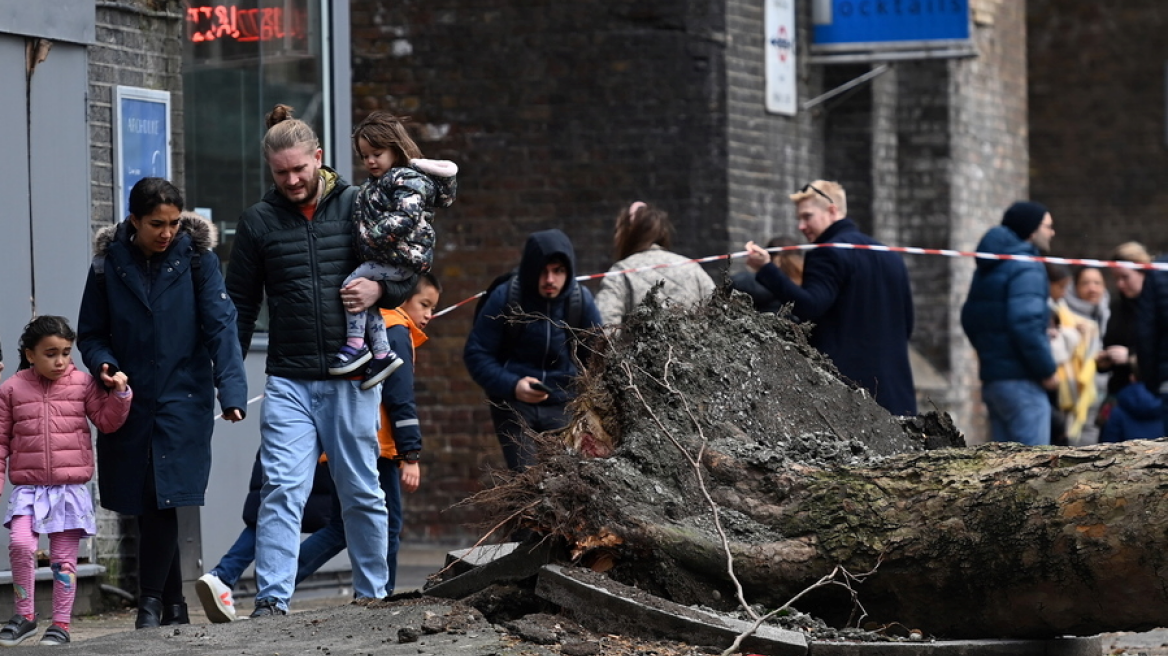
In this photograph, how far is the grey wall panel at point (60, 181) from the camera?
8148mm

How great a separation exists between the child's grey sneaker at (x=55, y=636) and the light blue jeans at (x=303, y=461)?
2.34 ft

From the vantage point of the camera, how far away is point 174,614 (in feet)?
23.5

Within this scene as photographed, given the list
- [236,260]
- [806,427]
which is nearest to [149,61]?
[236,260]

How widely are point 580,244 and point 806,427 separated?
5.43 meters

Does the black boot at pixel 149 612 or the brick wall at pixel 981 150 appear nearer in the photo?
the black boot at pixel 149 612

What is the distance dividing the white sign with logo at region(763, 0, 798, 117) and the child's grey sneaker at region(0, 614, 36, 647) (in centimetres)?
719

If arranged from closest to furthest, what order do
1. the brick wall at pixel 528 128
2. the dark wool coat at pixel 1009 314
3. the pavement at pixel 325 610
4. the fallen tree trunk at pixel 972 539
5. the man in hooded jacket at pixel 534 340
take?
the fallen tree trunk at pixel 972 539, the pavement at pixel 325 610, the man in hooded jacket at pixel 534 340, the dark wool coat at pixel 1009 314, the brick wall at pixel 528 128

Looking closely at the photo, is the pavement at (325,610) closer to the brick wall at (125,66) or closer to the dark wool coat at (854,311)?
the dark wool coat at (854,311)

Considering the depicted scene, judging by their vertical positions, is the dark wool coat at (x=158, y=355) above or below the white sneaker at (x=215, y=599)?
above

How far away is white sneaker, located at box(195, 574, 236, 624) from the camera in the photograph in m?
6.86

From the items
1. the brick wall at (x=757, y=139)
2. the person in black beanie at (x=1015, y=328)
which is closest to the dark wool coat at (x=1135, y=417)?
the person in black beanie at (x=1015, y=328)

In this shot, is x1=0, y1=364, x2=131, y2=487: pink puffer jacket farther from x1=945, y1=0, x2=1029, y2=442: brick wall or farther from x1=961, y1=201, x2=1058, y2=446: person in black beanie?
x1=945, y1=0, x2=1029, y2=442: brick wall

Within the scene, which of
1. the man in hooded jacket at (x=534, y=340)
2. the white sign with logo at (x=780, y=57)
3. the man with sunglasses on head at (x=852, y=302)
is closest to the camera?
the man in hooded jacket at (x=534, y=340)

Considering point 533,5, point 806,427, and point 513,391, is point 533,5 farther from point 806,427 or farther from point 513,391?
point 806,427
